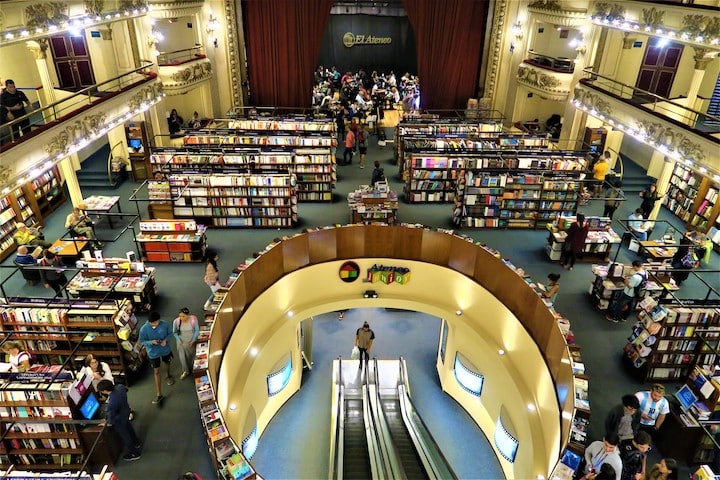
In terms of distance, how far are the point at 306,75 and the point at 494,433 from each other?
45.2ft

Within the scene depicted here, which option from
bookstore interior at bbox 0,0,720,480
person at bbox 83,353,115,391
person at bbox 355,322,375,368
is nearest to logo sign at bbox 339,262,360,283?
bookstore interior at bbox 0,0,720,480

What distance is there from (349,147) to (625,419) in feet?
35.6

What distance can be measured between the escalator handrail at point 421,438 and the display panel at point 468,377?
1267 millimetres

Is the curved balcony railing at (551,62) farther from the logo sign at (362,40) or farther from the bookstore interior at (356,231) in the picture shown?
the logo sign at (362,40)

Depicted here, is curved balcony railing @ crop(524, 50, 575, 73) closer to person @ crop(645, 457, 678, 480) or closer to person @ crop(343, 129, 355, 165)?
person @ crop(343, 129, 355, 165)

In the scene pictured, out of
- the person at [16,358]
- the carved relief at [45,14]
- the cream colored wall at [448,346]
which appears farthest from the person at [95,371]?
the carved relief at [45,14]

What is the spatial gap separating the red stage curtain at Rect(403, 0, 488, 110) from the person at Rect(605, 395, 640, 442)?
14392 millimetres

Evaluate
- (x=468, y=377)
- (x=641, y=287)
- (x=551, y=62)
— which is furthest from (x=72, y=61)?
(x=641, y=287)

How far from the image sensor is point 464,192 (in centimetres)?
1173

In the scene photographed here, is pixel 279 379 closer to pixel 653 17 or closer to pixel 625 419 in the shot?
pixel 625 419

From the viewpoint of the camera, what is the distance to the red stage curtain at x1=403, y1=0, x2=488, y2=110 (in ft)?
57.5

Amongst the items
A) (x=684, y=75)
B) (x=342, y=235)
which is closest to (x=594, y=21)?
(x=684, y=75)

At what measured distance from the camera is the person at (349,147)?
15.0 meters

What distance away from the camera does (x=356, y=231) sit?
1076 cm
